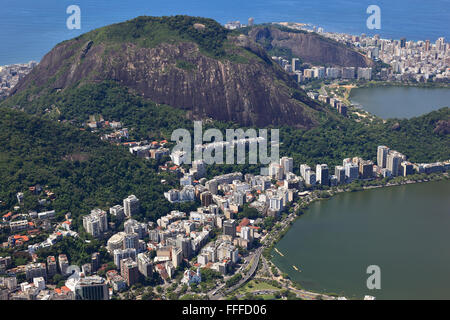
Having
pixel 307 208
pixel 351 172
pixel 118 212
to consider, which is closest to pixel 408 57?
pixel 351 172

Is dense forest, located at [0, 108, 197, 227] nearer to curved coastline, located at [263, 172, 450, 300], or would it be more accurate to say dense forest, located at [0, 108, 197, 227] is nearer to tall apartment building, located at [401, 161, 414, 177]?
A: curved coastline, located at [263, 172, 450, 300]

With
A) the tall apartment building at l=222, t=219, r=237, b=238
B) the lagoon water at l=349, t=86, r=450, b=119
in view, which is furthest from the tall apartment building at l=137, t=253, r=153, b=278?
the lagoon water at l=349, t=86, r=450, b=119

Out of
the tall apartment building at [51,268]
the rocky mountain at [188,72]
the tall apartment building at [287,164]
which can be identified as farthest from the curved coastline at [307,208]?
the tall apartment building at [51,268]

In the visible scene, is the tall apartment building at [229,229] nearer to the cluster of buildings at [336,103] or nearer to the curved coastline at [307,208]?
the curved coastline at [307,208]

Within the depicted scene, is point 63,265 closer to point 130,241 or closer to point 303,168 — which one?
point 130,241
